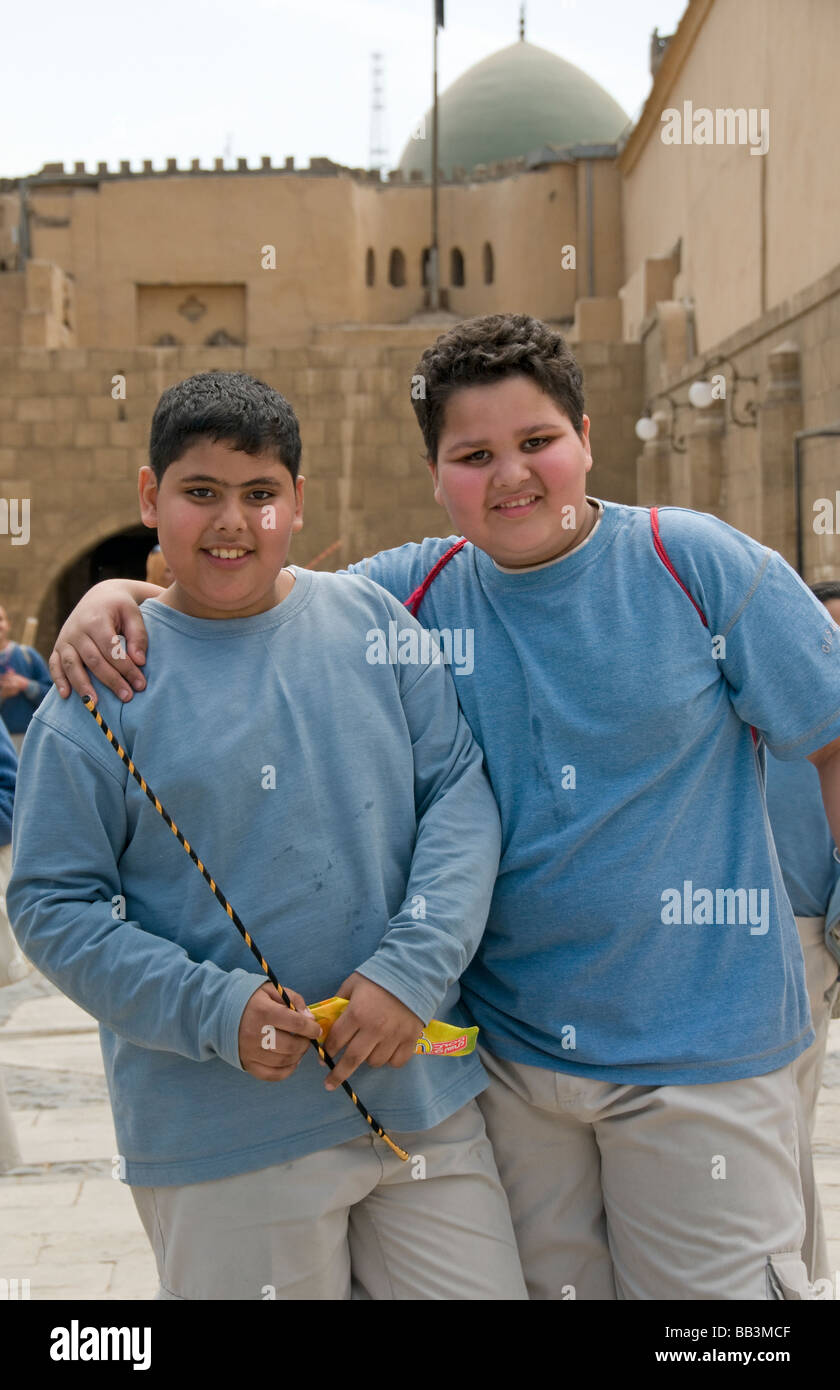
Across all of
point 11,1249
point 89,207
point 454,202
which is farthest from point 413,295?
point 11,1249

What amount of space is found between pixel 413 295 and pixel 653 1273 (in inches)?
1170

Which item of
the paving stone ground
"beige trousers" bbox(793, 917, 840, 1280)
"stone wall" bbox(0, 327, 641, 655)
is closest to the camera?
"beige trousers" bbox(793, 917, 840, 1280)

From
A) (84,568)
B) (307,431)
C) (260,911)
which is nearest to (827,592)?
(260,911)

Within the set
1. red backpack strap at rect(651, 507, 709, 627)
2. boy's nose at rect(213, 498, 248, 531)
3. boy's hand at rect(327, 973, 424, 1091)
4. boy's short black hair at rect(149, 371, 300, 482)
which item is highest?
boy's short black hair at rect(149, 371, 300, 482)

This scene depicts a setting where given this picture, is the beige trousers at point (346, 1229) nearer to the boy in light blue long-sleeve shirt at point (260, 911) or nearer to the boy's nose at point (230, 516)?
the boy in light blue long-sleeve shirt at point (260, 911)

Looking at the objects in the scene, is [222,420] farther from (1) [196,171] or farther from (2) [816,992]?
(1) [196,171]

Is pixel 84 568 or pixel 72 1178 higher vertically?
pixel 84 568

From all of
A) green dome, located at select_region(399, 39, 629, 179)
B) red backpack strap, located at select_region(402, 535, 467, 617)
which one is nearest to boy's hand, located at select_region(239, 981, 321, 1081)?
red backpack strap, located at select_region(402, 535, 467, 617)

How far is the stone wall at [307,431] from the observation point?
1644cm

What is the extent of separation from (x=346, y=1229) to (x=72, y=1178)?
2647 millimetres

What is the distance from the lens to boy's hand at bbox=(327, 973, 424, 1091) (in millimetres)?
1927

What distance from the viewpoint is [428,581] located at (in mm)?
2424

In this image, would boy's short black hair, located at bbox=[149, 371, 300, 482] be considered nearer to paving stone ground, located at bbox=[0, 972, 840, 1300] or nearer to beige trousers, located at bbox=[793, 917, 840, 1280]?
beige trousers, located at bbox=[793, 917, 840, 1280]

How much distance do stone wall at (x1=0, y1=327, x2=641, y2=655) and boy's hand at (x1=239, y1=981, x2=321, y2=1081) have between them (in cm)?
1462
